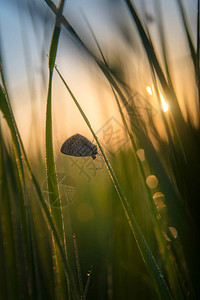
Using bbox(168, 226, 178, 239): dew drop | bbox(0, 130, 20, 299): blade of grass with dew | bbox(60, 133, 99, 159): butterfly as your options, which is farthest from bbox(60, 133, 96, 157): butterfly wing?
bbox(168, 226, 178, 239): dew drop

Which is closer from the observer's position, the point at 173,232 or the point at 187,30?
the point at 173,232

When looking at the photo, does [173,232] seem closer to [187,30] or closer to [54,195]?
[54,195]

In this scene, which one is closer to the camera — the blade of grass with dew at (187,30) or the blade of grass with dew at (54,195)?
the blade of grass with dew at (54,195)

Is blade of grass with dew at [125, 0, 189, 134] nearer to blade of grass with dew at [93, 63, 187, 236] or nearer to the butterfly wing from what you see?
blade of grass with dew at [93, 63, 187, 236]

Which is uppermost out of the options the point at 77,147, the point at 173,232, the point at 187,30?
the point at 187,30

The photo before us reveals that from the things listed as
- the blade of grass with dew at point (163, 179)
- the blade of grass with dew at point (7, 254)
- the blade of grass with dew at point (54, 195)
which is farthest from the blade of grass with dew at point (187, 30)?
the blade of grass with dew at point (7, 254)

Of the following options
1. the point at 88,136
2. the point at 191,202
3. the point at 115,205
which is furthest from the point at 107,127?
the point at 191,202

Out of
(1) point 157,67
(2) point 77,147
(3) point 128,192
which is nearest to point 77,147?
(2) point 77,147

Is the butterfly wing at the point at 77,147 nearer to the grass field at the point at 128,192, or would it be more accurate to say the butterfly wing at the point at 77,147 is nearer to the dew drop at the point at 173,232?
the grass field at the point at 128,192

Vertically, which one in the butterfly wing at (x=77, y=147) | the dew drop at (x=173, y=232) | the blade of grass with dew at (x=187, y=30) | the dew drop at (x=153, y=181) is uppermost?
the blade of grass with dew at (x=187, y=30)
